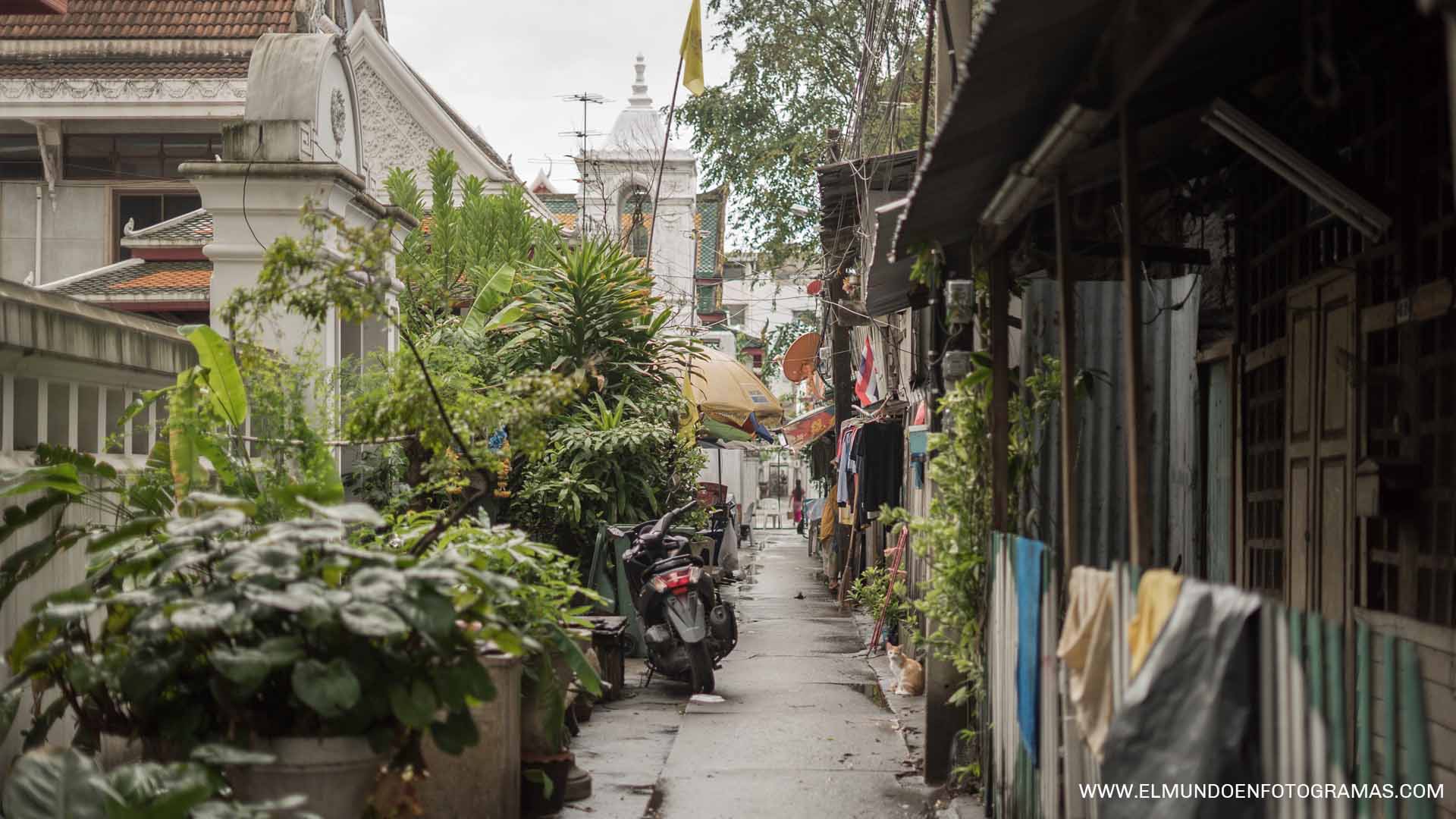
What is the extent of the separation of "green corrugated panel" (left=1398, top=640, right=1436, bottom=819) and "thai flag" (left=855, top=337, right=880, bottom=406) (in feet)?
47.4

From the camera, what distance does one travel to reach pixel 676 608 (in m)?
10.5

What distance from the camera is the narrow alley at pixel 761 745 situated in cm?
720

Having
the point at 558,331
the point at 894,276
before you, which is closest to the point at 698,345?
the point at 558,331

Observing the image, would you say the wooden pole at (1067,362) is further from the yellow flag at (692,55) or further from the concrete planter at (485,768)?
the yellow flag at (692,55)

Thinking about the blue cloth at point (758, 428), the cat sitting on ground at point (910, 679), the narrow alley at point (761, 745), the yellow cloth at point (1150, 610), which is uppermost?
the blue cloth at point (758, 428)

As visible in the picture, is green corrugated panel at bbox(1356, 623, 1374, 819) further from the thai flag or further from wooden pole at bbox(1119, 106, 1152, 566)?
the thai flag

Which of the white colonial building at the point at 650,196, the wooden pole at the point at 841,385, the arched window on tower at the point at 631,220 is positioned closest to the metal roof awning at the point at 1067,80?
the wooden pole at the point at 841,385

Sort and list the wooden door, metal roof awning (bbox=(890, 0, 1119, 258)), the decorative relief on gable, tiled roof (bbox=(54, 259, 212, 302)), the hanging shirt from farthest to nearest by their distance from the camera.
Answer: the decorative relief on gable
the hanging shirt
tiled roof (bbox=(54, 259, 212, 302))
the wooden door
metal roof awning (bbox=(890, 0, 1119, 258))

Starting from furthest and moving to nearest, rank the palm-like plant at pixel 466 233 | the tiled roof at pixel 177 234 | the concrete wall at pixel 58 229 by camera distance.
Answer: the concrete wall at pixel 58 229, the palm-like plant at pixel 466 233, the tiled roof at pixel 177 234

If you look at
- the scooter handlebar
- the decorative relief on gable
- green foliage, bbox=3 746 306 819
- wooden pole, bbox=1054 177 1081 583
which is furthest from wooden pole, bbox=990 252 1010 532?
→ the decorative relief on gable

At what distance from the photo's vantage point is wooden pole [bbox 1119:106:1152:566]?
13.0ft

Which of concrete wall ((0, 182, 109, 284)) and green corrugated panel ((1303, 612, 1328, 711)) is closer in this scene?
green corrugated panel ((1303, 612, 1328, 711))

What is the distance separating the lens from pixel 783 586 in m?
22.0

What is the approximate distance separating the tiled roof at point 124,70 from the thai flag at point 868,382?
9.21 m
